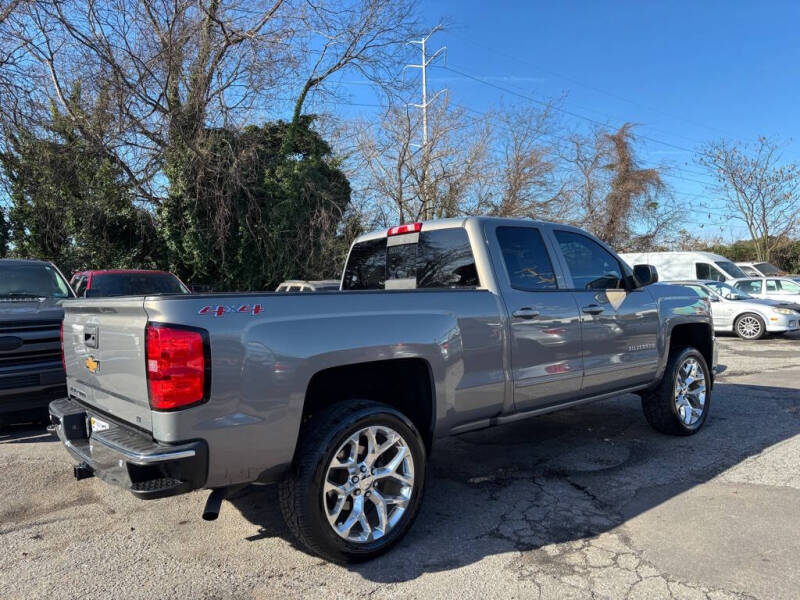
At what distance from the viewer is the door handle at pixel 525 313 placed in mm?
4000

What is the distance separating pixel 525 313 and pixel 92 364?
111 inches

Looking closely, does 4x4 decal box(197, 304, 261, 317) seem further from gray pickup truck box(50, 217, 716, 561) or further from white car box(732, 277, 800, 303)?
white car box(732, 277, 800, 303)

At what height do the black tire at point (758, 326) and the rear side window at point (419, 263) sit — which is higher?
the rear side window at point (419, 263)

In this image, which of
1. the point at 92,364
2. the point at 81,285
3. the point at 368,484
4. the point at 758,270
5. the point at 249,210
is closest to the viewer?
the point at 368,484

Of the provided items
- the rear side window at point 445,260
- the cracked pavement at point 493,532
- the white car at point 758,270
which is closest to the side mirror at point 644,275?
the cracked pavement at point 493,532

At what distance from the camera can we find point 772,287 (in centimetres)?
1734

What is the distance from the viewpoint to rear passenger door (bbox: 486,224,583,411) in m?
4.03

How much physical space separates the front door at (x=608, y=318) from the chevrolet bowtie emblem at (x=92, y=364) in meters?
3.42

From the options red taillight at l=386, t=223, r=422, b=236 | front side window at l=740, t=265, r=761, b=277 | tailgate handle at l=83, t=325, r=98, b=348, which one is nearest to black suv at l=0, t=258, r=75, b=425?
tailgate handle at l=83, t=325, r=98, b=348

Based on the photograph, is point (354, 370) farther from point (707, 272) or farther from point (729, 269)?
point (729, 269)

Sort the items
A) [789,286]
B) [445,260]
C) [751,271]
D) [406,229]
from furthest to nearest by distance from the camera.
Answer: [751,271] < [789,286] < [406,229] < [445,260]

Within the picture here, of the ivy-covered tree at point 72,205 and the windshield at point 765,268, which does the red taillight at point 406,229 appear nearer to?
the ivy-covered tree at point 72,205

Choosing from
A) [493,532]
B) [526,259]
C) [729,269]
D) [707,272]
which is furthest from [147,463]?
[729,269]

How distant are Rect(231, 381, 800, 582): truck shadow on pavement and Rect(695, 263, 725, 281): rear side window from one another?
14535 millimetres
